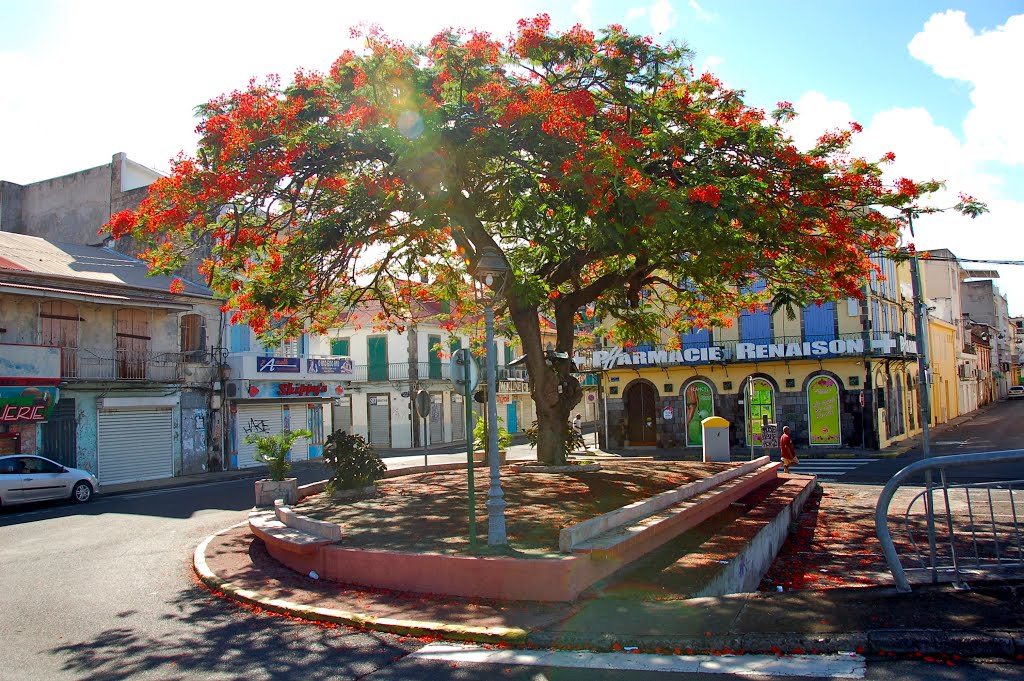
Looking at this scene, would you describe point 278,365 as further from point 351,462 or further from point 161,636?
point 161,636

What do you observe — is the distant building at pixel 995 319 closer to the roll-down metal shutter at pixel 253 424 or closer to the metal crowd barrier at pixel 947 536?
the roll-down metal shutter at pixel 253 424

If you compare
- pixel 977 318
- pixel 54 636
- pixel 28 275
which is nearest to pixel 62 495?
pixel 28 275

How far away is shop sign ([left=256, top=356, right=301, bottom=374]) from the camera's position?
29344 mm

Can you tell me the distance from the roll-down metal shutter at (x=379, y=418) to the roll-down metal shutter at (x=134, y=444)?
46.6 feet

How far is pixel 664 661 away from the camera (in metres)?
5.96

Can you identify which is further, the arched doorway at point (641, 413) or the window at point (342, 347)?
the window at point (342, 347)

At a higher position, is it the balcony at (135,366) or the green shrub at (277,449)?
the balcony at (135,366)

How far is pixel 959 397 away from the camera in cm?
5419

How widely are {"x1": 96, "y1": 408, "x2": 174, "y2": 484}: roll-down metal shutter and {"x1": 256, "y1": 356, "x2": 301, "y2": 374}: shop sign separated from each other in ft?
13.4

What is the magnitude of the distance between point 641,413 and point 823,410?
7.86 metres

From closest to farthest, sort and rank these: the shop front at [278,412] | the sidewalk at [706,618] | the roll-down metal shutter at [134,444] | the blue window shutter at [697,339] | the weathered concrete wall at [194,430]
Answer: the sidewalk at [706,618] < the roll-down metal shutter at [134,444] < the weathered concrete wall at [194,430] < the shop front at [278,412] < the blue window shutter at [697,339]

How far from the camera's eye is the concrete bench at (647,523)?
7949 millimetres

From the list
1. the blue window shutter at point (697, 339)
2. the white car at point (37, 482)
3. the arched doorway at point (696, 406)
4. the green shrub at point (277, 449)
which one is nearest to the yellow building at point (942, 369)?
the arched doorway at point (696, 406)

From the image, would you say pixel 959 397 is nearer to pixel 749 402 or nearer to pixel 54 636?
pixel 749 402
